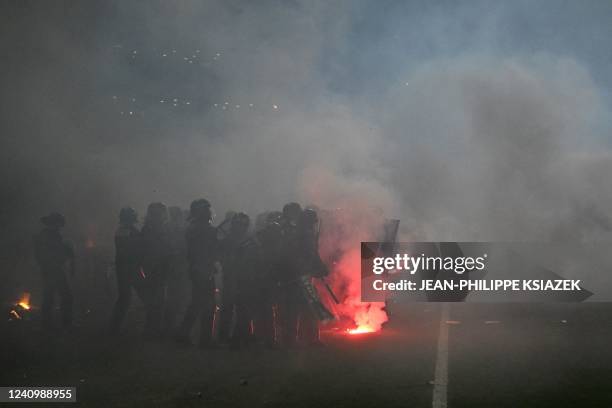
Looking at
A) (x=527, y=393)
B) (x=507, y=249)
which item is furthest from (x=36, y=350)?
(x=507, y=249)

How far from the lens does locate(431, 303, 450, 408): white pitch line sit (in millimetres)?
5070

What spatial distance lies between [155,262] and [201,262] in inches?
48.2

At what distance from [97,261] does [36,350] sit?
6.04 meters

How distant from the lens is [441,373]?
19.9ft

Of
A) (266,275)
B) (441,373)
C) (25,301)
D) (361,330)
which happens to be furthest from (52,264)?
(441,373)

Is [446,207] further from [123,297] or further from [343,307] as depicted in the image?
[123,297]

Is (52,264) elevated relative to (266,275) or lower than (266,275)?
elevated

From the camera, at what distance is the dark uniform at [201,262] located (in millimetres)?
8391

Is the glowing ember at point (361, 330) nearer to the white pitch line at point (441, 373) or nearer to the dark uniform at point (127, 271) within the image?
the white pitch line at point (441, 373)

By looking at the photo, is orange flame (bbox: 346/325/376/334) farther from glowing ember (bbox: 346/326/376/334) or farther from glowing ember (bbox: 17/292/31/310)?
glowing ember (bbox: 17/292/31/310)

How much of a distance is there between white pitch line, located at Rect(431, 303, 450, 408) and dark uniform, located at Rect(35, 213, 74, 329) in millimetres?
5814

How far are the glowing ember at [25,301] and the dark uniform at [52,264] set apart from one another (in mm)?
2375

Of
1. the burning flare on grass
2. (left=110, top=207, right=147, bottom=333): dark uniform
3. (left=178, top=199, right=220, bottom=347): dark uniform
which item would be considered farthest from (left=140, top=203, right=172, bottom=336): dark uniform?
the burning flare on grass

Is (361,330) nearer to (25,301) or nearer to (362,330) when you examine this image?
(362,330)
